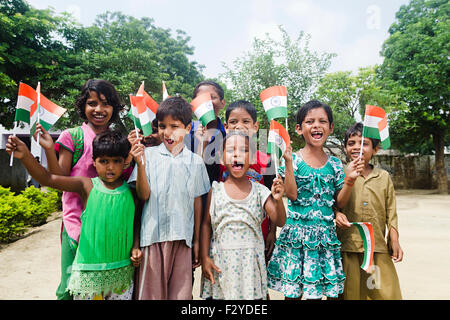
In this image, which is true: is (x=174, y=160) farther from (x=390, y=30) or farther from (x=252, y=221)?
(x=390, y=30)

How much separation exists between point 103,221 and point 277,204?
3.65 feet

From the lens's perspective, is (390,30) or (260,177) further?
(390,30)

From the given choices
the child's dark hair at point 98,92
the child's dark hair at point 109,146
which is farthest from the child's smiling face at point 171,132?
the child's dark hair at point 98,92

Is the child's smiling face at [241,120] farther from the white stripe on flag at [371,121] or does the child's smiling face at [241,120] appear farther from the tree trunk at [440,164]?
the tree trunk at [440,164]

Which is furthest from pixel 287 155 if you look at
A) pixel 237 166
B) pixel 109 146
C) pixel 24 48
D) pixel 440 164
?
pixel 440 164

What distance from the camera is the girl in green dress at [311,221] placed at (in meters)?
2.06

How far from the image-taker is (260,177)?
7.94ft

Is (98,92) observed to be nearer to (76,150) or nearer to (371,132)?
(76,150)

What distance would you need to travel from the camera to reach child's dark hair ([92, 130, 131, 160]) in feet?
6.57

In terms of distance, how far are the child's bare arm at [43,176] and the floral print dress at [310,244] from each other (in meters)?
1.37

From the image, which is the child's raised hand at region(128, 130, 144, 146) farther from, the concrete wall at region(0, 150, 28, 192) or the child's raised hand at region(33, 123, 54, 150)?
the concrete wall at region(0, 150, 28, 192)

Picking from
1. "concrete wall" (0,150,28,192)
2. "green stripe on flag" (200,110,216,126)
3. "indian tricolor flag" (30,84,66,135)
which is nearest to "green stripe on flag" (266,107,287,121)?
"green stripe on flag" (200,110,216,126)
